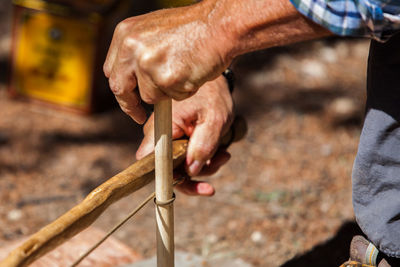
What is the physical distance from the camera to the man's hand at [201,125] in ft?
4.91

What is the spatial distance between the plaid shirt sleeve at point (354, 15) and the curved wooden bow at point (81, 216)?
1.63 feet

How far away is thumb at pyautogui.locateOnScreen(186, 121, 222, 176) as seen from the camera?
1.50 meters

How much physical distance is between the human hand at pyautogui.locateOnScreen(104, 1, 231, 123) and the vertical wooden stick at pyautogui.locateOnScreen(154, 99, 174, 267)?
0.07 metres

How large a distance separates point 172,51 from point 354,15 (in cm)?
32

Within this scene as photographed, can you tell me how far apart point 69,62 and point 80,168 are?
2.48 feet

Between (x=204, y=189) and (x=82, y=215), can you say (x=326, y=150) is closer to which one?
(x=204, y=189)

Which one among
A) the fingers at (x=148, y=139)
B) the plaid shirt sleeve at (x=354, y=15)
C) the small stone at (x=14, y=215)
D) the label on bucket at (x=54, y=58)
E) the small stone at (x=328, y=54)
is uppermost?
the plaid shirt sleeve at (x=354, y=15)

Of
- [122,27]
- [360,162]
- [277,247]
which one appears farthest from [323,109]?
[122,27]

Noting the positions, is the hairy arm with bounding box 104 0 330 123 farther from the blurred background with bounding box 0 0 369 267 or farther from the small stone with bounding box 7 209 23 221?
the small stone with bounding box 7 209 23 221

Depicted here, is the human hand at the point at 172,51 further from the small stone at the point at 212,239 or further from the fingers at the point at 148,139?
the small stone at the point at 212,239

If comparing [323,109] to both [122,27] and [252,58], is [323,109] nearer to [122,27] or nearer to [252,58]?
[252,58]

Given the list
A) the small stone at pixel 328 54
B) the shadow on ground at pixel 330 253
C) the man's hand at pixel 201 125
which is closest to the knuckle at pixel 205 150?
the man's hand at pixel 201 125

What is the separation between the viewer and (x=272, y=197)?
282 cm

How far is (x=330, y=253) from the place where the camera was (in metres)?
2.33
